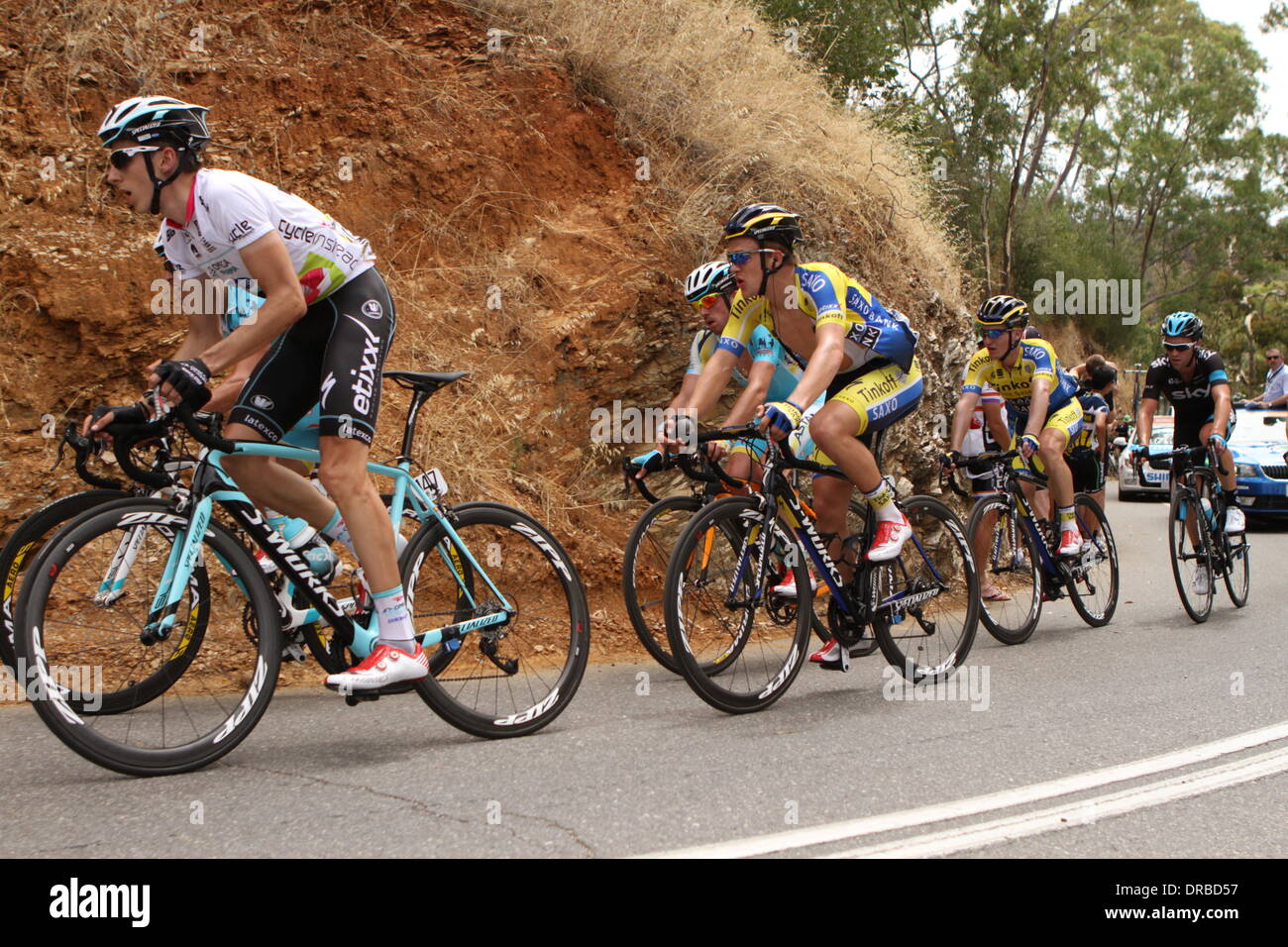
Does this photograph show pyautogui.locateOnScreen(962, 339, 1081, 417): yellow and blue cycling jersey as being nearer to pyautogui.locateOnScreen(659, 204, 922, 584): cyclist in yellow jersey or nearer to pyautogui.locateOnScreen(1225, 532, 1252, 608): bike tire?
pyautogui.locateOnScreen(1225, 532, 1252, 608): bike tire

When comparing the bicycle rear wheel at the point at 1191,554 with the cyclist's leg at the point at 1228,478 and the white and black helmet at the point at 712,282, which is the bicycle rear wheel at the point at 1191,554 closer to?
the cyclist's leg at the point at 1228,478

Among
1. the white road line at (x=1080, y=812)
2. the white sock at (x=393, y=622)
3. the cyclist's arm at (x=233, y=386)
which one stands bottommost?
A: the white road line at (x=1080, y=812)

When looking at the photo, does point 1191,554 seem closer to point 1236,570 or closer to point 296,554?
point 1236,570

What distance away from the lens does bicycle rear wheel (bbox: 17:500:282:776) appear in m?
3.76

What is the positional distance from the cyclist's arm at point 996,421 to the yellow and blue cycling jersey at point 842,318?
9.64 ft

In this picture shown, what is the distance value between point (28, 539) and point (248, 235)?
1.48 meters

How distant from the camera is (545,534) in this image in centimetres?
498

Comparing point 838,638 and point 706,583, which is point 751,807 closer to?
point 706,583

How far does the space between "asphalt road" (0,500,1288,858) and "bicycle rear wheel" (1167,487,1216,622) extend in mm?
2414

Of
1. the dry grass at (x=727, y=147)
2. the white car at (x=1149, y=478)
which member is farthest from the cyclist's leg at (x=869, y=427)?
the white car at (x=1149, y=478)

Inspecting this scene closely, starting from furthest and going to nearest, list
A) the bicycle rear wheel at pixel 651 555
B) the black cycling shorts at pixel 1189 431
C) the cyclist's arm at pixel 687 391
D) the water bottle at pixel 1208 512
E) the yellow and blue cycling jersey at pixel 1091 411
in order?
the yellow and blue cycling jersey at pixel 1091 411, the black cycling shorts at pixel 1189 431, the water bottle at pixel 1208 512, the cyclist's arm at pixel 687 391, the bicycle rear wheel at pixel 651 555

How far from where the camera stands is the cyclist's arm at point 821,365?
5312 millimetres

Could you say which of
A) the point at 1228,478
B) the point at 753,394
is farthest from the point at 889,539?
the point at 1228,478
